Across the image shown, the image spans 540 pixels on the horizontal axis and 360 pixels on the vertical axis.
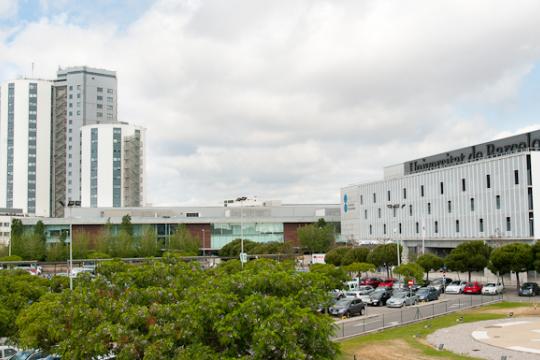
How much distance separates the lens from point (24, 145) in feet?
537

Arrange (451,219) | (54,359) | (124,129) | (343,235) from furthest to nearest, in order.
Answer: (124,129) < (343,235) < (451,219) < (54,359)

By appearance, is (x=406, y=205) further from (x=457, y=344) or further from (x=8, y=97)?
(x=8, y=97)

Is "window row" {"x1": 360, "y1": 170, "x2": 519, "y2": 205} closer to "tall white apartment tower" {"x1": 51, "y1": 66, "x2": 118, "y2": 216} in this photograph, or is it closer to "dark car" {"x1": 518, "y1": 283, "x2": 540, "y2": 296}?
"dark car" {"x1": 518, "y1": 283, "x2": 540, "y2": 296}

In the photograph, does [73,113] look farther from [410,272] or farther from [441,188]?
[410,272]

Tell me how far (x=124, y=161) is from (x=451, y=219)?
323ft

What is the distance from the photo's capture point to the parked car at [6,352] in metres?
32.6

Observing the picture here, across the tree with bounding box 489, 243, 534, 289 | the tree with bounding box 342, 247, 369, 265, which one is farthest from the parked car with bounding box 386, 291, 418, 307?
the tree with bounding box 342, 247, 369, 265

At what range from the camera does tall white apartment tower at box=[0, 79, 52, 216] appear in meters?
162

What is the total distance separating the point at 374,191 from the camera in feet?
364

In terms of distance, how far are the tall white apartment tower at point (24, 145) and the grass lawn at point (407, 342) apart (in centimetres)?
14363

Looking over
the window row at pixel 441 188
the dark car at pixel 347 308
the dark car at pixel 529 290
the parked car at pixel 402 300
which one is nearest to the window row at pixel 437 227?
the window row at pixel 441 188

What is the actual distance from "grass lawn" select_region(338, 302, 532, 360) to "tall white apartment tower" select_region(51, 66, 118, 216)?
137304 millimetres

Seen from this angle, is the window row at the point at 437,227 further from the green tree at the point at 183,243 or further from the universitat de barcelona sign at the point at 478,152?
the green tree at the point at 183,243

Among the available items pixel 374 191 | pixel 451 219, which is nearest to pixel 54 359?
pixel 451 219
